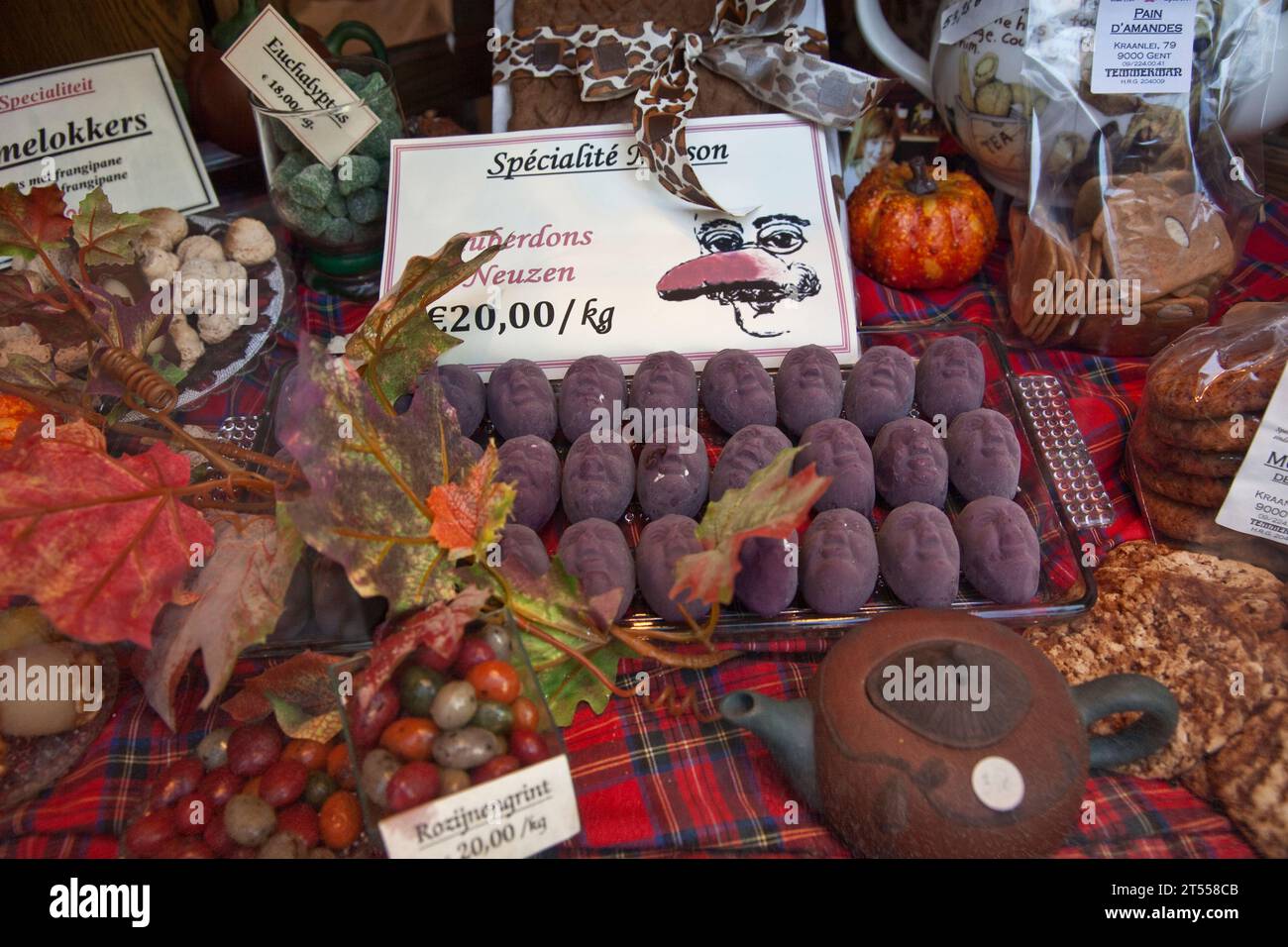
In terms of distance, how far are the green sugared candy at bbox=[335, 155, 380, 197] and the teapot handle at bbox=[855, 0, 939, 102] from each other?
0.80 meters

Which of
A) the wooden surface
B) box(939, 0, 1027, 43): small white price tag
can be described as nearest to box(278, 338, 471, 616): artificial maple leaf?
box(939, 0, 1027, 43): small white price tag

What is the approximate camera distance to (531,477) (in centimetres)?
103

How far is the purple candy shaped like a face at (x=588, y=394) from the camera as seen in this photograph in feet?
3.68

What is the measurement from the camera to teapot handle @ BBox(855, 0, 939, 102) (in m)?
1.44

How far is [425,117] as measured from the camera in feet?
5.16

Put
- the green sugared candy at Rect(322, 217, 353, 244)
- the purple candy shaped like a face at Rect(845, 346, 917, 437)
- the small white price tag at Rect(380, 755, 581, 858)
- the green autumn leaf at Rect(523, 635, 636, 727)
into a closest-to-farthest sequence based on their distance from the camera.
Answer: the small white price tag at Rect(380, 755, 581, 858)
the green autumn leaf at Rect(523, 635, 636, 727)
the purple candy shaped like a face at Rect(845, 346, 917, 437)
the green sugared candy at Rect(322, 217, 353, 244)

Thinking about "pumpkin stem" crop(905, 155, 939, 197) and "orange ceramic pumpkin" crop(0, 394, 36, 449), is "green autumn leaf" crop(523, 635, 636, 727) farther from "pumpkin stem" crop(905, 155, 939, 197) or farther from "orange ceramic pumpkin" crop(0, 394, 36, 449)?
"pumpkin stem" crop(905, 155, 939, 197)

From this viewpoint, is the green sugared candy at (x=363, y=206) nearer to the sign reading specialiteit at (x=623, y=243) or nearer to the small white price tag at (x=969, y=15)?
the sign reading specialiteit at (x=623, y=243)

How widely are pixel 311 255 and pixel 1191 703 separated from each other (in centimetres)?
131

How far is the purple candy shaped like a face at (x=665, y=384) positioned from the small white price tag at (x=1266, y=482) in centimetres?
60

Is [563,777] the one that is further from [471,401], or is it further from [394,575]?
[471,401]

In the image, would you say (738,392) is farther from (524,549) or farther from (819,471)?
(524,549)
